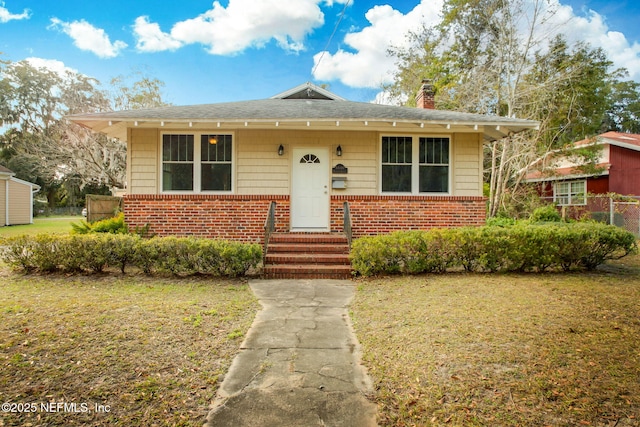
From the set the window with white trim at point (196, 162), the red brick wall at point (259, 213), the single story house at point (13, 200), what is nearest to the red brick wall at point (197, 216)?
the red brick wall at point (259, 213)

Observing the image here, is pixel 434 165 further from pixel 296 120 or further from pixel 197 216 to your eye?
pixel 197 216

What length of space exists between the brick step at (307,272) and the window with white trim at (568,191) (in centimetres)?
1738

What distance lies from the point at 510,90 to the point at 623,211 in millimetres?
6337

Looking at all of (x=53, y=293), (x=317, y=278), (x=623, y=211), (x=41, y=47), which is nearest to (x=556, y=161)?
(x=623, y=211)

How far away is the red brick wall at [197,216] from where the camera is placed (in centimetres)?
888

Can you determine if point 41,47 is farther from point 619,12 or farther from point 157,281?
point 619,12

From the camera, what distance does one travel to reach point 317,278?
694cm

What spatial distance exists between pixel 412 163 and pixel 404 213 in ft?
4.31

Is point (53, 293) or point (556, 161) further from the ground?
point (556, 161)

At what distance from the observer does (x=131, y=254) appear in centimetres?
665

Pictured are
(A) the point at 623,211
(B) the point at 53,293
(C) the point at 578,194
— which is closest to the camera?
(B) the point at 53,293

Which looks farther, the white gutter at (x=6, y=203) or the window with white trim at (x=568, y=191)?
the white gutter at (x=6, y=203)

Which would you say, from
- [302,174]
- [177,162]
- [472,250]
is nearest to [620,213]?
[472,250]

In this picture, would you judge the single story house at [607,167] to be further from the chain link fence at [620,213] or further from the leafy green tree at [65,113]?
the leafy green tree at [65,113]
